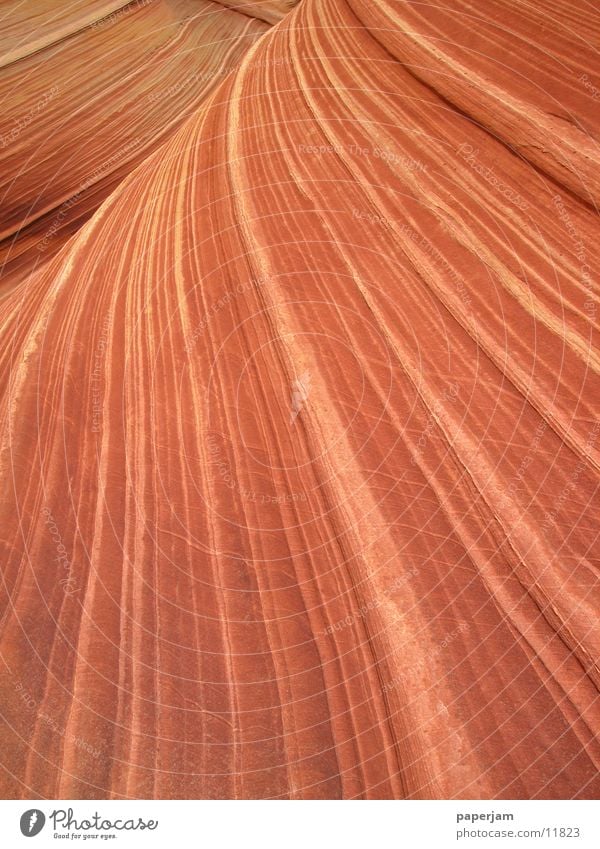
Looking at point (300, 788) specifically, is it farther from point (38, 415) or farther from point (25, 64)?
point (25, 64)

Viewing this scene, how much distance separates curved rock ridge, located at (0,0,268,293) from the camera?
7.13 ft

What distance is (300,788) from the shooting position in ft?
3.04

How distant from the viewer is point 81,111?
2.29 metres

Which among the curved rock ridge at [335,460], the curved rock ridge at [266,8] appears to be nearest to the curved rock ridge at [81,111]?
the curved rock ridge at [266,8]
